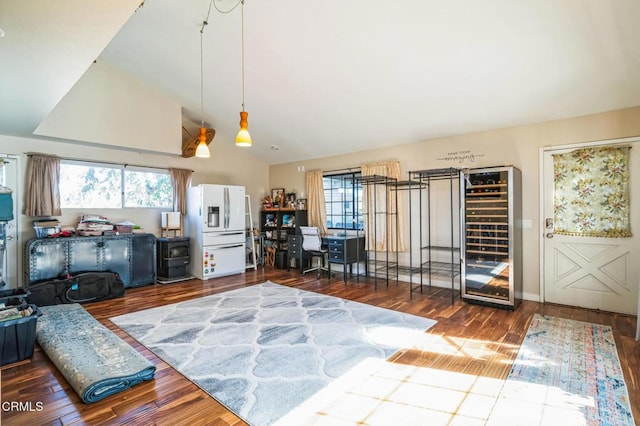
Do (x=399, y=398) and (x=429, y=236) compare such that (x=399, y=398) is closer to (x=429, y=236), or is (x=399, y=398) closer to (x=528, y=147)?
(x=429, y=236)

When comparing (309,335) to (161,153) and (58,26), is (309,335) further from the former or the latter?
(161,153)

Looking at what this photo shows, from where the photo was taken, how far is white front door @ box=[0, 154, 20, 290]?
4712mm

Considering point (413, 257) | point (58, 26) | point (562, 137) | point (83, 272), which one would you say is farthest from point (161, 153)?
point (562, 137)

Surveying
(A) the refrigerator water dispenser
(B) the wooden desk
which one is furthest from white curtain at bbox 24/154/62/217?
(B) the wooden desk

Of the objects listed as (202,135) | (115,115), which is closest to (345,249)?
(202,135)

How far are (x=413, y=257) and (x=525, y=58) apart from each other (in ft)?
11.2

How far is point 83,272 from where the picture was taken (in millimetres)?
4887

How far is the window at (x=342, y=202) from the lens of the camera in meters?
6.48

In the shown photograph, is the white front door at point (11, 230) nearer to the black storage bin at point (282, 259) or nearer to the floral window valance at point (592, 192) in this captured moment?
the black storage bin at point (282, 259)

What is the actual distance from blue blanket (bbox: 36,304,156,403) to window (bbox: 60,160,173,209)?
237 centimetres

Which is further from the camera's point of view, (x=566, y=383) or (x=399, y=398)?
(x=566, y=383)

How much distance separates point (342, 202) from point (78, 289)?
475cm

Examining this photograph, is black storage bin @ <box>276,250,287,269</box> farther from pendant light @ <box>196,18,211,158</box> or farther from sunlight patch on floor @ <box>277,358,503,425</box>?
sunlight patch on floor @ <box>277,358,503,425</box>

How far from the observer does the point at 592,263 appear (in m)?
4.05
